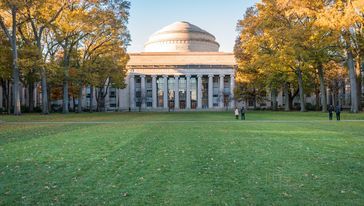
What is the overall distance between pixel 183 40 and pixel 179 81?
16908 millimetres

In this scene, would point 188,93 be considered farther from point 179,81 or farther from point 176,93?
point 179,81

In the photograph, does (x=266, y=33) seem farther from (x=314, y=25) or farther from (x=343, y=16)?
(x=343, y=16)

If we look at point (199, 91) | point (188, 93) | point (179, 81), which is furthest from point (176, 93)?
point (199, 91)

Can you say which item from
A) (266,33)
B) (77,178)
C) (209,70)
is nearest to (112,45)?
(266,33)

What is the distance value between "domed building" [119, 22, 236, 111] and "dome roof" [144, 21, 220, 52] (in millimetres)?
11156

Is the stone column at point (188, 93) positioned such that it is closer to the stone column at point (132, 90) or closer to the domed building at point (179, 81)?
the domed building at point (179, 81)

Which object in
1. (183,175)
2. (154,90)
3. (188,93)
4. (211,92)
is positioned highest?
(154,90)

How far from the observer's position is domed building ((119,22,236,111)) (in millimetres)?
101750

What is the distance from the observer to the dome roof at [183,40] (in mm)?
116688

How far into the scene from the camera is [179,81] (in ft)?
349

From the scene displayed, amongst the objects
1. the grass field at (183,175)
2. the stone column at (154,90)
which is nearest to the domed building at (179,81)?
the stone column at (154,90)

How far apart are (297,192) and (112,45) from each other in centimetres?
4842

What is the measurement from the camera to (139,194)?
6789 millimetres

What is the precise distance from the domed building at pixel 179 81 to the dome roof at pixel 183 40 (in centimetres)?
1116
